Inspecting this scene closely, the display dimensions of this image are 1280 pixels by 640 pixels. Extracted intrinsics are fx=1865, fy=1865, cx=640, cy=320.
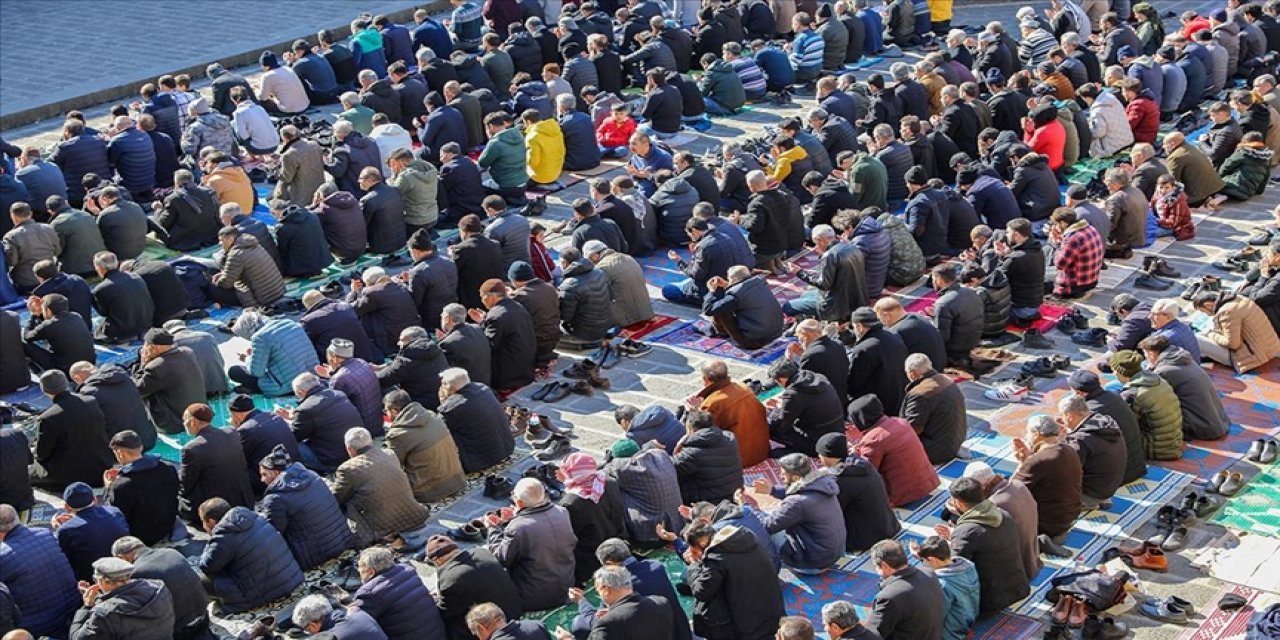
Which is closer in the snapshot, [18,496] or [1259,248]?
[18,496]

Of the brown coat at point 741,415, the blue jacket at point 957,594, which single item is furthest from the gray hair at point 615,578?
the brown coat at point 741,415

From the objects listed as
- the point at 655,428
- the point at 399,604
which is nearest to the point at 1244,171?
the point at 655,428

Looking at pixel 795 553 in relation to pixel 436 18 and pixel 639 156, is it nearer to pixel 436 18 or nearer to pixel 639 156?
pixel 639 156

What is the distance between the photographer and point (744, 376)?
1936 cm

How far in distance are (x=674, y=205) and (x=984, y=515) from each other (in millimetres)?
8888

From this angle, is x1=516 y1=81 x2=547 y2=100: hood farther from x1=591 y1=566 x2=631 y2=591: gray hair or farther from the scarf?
x1=591 y1=566 x2=631 y2=591: gray hair

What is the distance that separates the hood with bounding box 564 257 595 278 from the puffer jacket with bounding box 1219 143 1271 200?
29.5ft

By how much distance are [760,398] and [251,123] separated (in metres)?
10.4

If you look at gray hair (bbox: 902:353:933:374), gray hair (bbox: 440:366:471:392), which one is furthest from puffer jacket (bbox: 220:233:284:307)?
gray hair (bbox: 902:353:933:374)

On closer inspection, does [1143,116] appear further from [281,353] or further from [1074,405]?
[281,353]

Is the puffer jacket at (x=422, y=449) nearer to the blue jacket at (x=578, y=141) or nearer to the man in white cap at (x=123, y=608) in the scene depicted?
the man in white cap at (x=123, y=608)

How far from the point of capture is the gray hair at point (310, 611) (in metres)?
13.1

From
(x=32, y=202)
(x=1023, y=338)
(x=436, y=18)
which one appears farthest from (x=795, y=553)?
(x=436, y=18)

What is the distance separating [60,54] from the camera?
3259cm
